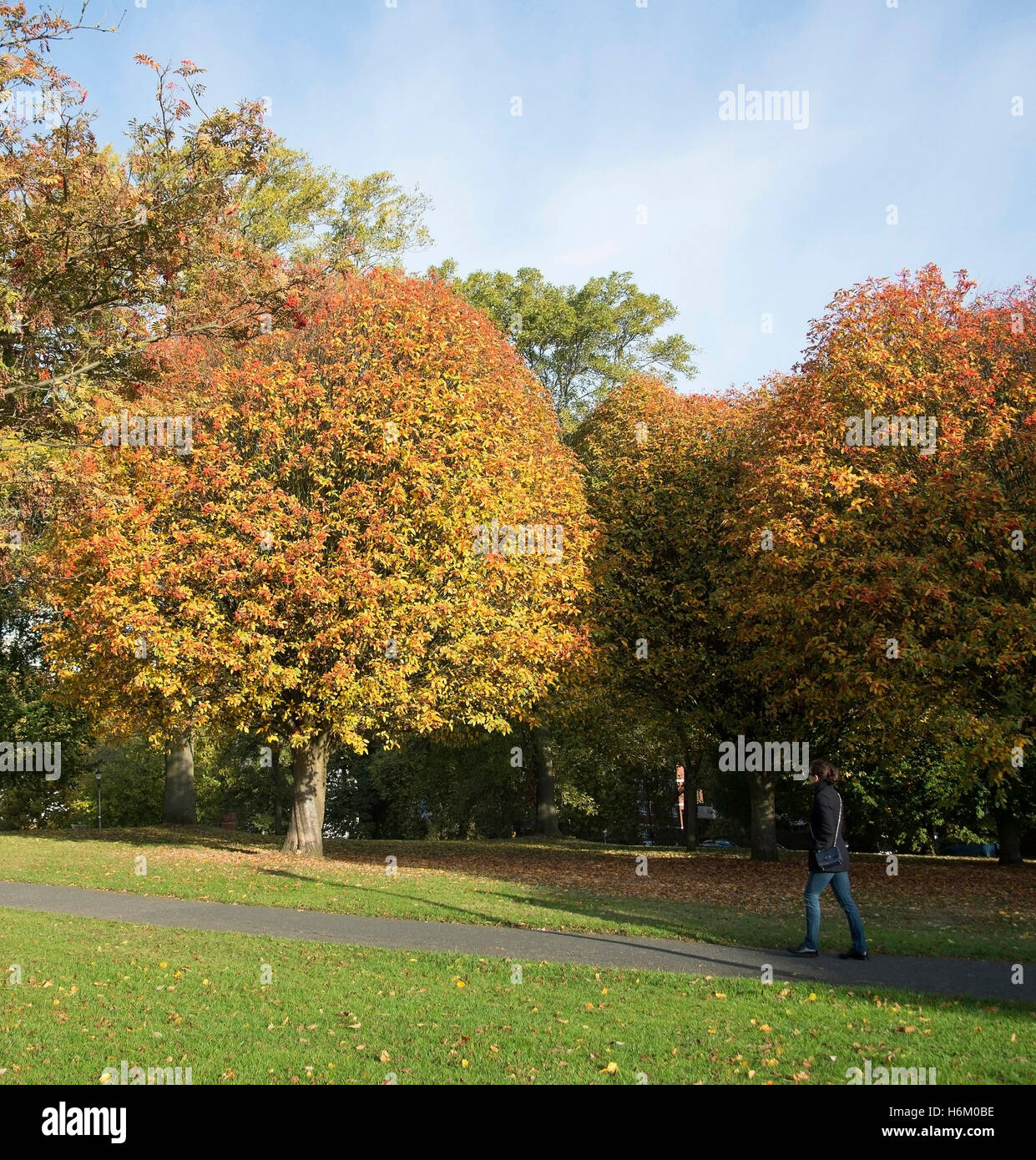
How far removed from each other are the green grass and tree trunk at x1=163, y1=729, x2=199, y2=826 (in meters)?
21.5

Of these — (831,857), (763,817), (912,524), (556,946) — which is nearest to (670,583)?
(763,817)

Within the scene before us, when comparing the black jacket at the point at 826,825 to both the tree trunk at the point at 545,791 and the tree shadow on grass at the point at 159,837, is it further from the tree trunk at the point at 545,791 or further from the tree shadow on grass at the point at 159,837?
the tree trunk at the point at 545,791

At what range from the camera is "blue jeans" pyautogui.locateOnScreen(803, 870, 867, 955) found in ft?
34.1

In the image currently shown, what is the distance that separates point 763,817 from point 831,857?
1408cm

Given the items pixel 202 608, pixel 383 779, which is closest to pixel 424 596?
pixel 202 608

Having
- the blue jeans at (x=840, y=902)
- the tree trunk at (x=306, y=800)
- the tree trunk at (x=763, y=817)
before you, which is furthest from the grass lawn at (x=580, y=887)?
the blue jeans at (x=840, y=902)

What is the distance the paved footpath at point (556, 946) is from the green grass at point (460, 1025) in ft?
2.26

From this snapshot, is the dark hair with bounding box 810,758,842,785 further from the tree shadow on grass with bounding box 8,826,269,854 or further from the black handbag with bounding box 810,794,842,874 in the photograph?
the tree shadow on grass with bounding box 8,826,269,854

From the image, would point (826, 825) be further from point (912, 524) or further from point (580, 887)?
point (912, 524)

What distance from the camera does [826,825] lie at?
1094 centimetres

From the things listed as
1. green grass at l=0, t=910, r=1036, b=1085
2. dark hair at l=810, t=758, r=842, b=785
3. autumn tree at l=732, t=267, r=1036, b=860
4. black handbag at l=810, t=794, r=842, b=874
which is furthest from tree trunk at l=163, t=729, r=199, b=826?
black handbag at l=810, t=794, r=842, b=874

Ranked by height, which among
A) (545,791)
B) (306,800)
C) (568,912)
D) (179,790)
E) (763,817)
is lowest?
(545,791)

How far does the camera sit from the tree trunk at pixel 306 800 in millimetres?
21828
